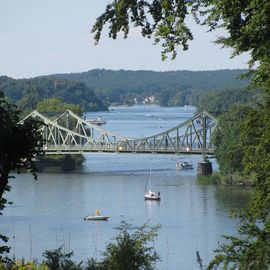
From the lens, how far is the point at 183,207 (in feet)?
169

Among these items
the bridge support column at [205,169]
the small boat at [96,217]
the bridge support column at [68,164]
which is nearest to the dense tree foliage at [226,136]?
the bridge support column at [205,169]

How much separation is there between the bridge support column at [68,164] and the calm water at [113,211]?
4.38 m

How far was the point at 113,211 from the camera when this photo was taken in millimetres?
50938

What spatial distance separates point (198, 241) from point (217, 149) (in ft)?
97.6

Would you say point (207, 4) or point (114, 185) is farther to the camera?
point (114, 185)

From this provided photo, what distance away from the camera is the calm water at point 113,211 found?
124 ft

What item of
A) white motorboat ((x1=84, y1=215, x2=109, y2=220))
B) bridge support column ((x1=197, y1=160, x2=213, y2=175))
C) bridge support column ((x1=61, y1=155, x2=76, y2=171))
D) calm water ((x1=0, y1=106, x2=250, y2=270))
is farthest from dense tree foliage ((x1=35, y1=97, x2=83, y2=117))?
white motorboat ((x1=84, y1=215, x2=109, y2=220))

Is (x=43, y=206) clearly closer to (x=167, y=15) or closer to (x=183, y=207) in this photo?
(x=183, y=207)

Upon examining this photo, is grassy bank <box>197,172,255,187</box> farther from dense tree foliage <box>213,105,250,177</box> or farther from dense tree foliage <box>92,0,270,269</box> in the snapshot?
dense tree foliage <box>92,0,270,269</box>

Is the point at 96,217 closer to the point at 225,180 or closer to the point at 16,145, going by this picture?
the point at 225,180

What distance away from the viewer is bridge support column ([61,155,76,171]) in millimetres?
80500

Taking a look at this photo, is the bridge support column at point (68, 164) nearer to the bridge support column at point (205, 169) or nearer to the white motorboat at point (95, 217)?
the bridge support column at point (205, 169)

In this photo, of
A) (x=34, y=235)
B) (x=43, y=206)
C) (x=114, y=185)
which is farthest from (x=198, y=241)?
(x=114, y=185)

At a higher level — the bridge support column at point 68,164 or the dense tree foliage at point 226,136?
the dense tree foliage at point 226,136
